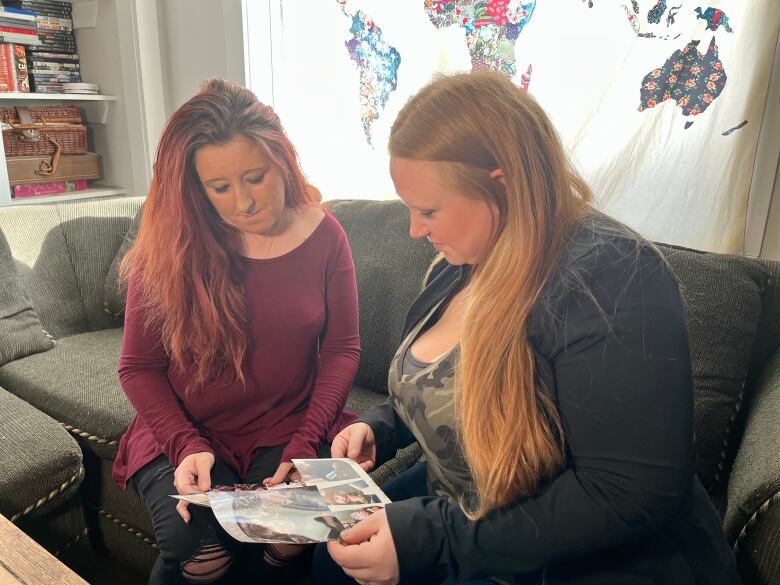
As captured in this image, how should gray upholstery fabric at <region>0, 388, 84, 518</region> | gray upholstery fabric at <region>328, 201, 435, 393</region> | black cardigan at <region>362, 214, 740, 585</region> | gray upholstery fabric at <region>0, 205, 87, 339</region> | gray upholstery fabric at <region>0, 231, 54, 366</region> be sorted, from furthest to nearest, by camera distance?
gray upholstery fabric at <region>0, 205, 87, 339</region>
gray upholstery fabric at <region>0, 231, 54, 366</region>
gray upholstery fabric at <region>328, 201, 435, 393</region>
gray upholstery fabric at <region>0, 388, 84, 518</region>
black cardigan at <region>362, 214, 740, 585</region>

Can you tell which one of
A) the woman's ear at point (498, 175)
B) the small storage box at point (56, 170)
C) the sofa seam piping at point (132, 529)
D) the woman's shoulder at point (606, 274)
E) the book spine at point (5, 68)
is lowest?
the sofa seam piping at point (132, 529)

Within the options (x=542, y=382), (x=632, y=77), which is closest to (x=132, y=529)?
(x=542, y=382)

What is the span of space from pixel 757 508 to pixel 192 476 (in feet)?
2.88

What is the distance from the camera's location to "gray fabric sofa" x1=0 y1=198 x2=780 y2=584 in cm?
111

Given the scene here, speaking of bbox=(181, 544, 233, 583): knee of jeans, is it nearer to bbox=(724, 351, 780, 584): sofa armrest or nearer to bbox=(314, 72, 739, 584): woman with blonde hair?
bbox=(314, 72, 739, 584): woman with blonde hair

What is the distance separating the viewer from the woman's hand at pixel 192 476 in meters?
1.04

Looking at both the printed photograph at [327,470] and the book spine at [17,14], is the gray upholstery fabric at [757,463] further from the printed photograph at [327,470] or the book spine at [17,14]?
the book spine at [17,14]

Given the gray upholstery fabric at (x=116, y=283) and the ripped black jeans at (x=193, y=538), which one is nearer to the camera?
the ripped black jeans at (x=193, y=538)

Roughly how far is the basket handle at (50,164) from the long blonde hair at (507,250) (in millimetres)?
2542

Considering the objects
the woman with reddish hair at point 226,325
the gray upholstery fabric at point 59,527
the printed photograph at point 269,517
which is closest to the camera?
the printed photograph at point 269,517

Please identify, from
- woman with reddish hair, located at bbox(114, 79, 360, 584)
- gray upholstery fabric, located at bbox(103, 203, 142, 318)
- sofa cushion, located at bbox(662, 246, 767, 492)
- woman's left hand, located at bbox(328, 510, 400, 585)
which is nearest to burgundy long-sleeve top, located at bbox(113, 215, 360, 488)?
woman with reddish hair, located at bbox(114, 79, 360, 584)

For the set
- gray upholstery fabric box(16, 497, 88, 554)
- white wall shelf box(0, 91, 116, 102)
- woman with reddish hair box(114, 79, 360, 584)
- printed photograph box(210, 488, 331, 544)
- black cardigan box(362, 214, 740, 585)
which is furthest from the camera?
white wall shelf box(0, 91, 116, 102)

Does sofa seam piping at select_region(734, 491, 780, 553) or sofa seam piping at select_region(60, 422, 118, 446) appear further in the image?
sofa seam piping at select_region(60, 422, 118, 446)

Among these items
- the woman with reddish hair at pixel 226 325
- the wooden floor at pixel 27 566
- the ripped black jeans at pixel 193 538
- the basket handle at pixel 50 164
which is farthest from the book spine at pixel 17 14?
the wooden floor at pixel 27 566
